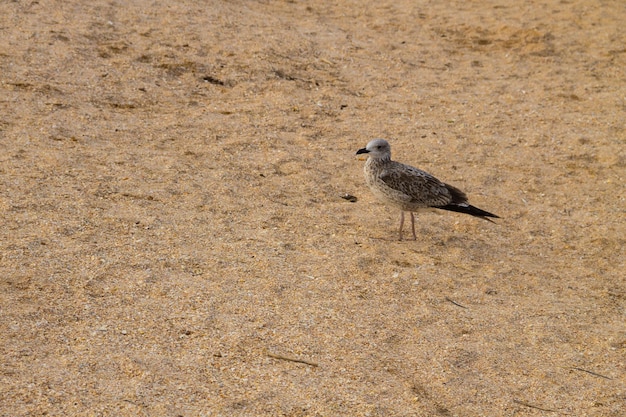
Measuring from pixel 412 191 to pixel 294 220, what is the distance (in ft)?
3.37

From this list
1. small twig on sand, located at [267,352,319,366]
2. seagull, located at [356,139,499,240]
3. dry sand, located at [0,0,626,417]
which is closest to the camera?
dry sand, located at [0,0,626,417]

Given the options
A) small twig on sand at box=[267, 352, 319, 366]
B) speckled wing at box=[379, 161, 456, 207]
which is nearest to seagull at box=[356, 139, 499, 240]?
speckled wing at box=[379, 161, 456, 207]

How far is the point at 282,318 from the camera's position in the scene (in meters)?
4.96

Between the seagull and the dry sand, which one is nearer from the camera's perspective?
the dry sand

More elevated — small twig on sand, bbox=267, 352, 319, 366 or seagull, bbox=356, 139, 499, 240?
seagull, bbox=356, 139, 499, 240

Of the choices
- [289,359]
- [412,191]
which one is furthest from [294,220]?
[289,359]

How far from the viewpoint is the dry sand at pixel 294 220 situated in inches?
173

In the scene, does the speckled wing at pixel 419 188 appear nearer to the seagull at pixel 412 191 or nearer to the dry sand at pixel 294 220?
the seagull at pixel 412 191

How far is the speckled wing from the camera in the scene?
6.43 meters

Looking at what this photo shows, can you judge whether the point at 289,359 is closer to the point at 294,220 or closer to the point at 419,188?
the point at 294,220

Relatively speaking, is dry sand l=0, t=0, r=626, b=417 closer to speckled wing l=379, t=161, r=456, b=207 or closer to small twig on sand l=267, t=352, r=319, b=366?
small twig on sand l=267, t=352, r=319, b=366

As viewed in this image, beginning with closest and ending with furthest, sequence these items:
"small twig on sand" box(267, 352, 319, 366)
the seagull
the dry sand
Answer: the dry sand → "small twig on sand" box(267, 352, 319, 366) → the seagull

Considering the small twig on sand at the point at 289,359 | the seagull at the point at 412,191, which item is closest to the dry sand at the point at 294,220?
the small twig on sand at the point at 289,359

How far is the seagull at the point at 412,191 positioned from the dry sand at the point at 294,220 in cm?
33
